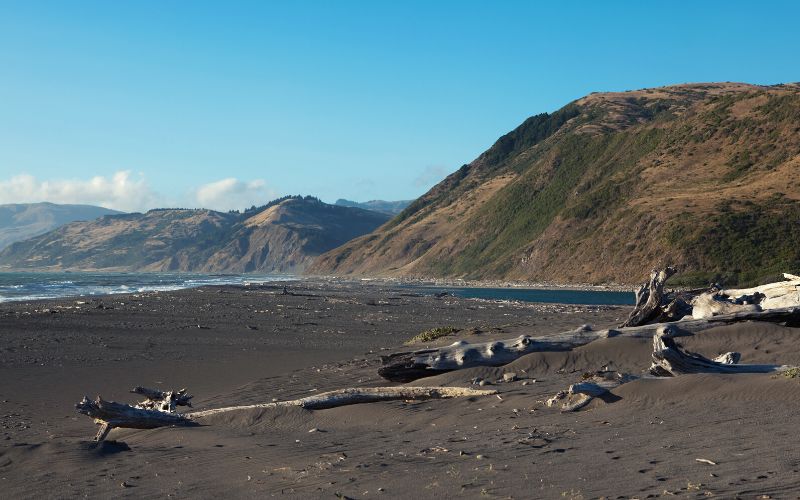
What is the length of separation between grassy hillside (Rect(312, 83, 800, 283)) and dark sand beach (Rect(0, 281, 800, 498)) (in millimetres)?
54421

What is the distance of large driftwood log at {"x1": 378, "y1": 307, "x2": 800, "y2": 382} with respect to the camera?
14148 mm

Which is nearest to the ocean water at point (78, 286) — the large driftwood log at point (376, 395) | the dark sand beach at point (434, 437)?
the dark sand beach at point (434, 437)

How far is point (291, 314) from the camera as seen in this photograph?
39.9 m

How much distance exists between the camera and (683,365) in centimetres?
1141

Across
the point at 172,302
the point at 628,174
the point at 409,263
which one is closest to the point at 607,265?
the point at 628,174

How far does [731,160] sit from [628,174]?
1303cm

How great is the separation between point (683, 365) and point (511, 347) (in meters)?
4.31

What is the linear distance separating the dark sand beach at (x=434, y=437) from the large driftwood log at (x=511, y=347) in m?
0.26

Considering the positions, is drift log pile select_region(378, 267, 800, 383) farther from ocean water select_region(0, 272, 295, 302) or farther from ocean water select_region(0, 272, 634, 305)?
ocean water select_region(0, 272, 295, 302)

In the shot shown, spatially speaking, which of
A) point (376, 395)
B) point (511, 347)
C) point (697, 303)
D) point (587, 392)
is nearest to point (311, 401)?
point (376, 395)

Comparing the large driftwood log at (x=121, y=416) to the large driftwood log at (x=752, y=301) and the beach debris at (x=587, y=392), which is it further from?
the large driftwood log at (x=752, y=301)

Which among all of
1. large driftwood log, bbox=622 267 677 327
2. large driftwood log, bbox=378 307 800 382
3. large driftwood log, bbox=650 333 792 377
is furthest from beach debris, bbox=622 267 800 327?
large driftwood log, bbox=650 333 792 377

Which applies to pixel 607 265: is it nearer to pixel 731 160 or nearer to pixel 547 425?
pixel 731 160

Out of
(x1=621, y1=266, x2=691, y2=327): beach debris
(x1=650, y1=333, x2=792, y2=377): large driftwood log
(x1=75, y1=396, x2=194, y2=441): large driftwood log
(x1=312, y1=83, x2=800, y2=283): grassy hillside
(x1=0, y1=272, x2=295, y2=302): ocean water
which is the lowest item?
(x1=75, y1=396, x2=194, y2=441): large driftwood log
